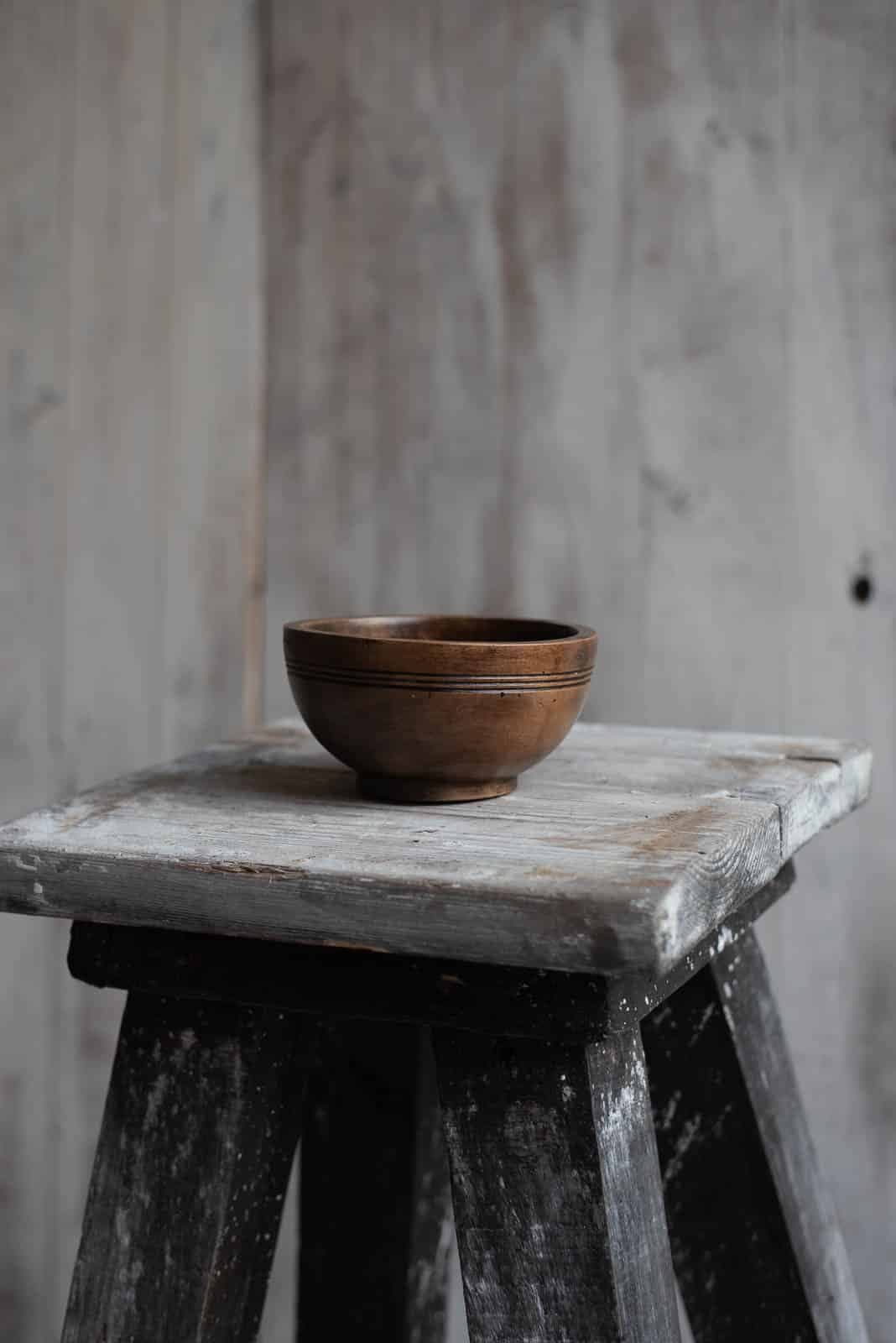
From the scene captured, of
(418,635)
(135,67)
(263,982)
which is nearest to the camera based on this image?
(263,982)

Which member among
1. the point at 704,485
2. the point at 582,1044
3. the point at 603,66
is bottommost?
the point at 582,1044

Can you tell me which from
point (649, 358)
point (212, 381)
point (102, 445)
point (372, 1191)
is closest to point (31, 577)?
point (102, 445)

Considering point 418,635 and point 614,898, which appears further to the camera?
point 418,635

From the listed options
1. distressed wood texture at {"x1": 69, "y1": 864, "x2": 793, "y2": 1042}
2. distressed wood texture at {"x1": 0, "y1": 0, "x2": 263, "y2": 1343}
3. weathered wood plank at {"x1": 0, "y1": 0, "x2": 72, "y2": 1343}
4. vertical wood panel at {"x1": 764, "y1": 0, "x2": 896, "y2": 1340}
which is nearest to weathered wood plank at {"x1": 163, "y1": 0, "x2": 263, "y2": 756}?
distressed wood texture at {"x1": 0, "y1": 0, "x2": 263, "y2": 1343}

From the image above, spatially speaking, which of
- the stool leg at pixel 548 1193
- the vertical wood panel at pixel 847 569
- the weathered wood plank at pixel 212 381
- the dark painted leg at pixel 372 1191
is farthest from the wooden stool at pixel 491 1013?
the weathered wood plank at pixel 212 381

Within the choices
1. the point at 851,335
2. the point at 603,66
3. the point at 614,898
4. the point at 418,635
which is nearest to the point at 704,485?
the point at 851,335

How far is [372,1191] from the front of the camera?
3.32 ft

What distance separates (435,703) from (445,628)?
149 mm

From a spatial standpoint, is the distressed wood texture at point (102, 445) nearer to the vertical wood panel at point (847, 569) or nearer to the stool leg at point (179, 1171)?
the vertical wood panel at point (847, 569)

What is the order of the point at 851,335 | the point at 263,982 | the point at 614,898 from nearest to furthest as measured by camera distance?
the point at 614,898
the point at 263,982
the point at 851,335

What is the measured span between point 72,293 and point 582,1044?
3.58 feet

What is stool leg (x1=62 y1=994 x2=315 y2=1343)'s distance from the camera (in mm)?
728

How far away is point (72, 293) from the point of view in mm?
1486

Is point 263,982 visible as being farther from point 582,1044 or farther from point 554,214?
point 554,214
